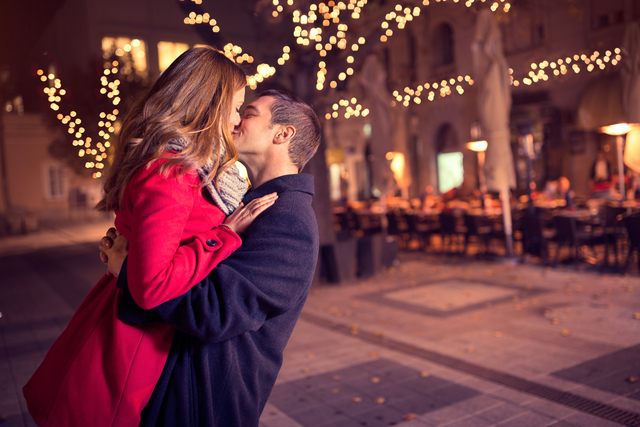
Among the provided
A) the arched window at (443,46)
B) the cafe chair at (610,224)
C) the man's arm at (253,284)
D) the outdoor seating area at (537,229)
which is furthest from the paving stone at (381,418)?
the arched window at (443,46)

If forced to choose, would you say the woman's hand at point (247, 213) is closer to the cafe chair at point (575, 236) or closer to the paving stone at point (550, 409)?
the paving stone at point (550, 409)


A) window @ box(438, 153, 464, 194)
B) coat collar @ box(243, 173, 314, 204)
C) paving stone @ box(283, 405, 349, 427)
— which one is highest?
window @ box(438, 153, 464, 194)

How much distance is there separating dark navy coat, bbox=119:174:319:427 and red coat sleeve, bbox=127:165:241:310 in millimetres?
59

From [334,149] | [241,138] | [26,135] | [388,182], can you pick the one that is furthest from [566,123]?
[26,135]

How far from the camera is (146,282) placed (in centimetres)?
136

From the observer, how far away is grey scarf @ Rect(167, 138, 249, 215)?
1.55 m

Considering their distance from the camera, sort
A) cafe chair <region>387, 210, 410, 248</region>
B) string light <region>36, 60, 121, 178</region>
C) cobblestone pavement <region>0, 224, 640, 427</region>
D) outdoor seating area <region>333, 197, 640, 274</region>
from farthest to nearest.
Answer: cafe chair <region>387, 210, 410, 248</region> → outdoor seating area <region>333, 197, 640, 274</region> → cobblestone pavement <region>0, 224, 640, 427</region> → string light <region>36, 60, 121, 178</region>

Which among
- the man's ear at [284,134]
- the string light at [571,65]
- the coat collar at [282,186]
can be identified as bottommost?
the coat collar at [282,186]

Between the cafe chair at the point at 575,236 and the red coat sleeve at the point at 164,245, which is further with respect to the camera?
the cafe chair at the point at 575,236

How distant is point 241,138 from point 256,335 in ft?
2.23

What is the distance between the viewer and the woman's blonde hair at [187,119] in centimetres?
154

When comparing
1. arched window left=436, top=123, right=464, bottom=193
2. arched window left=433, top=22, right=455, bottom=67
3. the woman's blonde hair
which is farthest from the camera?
arched window left=433, top=22, right=455, bottom=67

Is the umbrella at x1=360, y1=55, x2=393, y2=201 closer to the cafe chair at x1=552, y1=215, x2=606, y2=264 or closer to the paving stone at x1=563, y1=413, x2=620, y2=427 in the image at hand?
the cafe chair at x1=552, y1=215, x2=606, y2=264

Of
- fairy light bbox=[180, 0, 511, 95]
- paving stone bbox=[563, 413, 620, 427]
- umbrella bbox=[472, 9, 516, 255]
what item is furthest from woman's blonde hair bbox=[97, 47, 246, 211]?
umbrella bbox=[472, 9, 516, 255]
